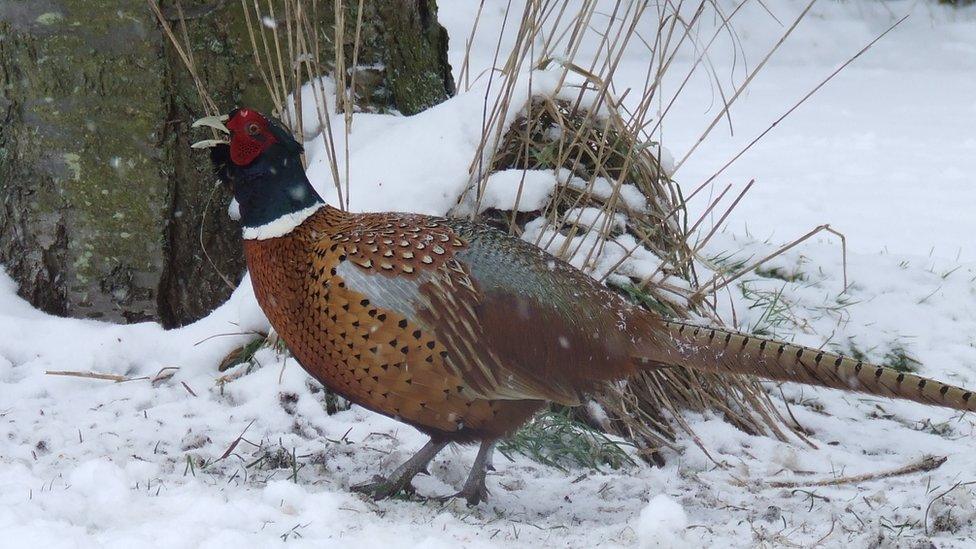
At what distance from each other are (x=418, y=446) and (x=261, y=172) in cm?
83

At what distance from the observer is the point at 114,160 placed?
10.3ft

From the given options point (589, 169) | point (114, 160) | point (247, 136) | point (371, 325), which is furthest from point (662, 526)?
point (114, 160)

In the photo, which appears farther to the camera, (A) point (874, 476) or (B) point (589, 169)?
(B) point (589, 169)

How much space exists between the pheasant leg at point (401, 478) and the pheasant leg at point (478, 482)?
92 mm

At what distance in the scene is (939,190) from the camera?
21.1ft

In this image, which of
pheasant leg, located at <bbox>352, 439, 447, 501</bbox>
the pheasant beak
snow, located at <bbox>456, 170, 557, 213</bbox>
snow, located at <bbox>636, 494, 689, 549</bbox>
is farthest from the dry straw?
A: snow, located at <bbox>636, 494, 689, 549</bbox>

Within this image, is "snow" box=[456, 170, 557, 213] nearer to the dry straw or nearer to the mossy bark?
the dry straw

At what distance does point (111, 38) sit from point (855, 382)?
7.23ft

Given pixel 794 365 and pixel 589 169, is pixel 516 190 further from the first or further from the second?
pixel 794 365

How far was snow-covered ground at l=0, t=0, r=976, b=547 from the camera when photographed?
216 centimetres

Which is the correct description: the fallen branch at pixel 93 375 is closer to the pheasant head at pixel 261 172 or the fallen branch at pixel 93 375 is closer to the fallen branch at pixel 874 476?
the pheasant head at pixel 261 172

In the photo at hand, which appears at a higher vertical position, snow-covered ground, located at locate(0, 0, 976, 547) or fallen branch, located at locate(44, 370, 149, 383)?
snow-covered ground, located at locate(0, 0, 976, 547)

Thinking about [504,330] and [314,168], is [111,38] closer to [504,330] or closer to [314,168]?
[314,168]

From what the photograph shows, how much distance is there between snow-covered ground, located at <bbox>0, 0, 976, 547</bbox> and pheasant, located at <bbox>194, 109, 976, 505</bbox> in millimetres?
249
